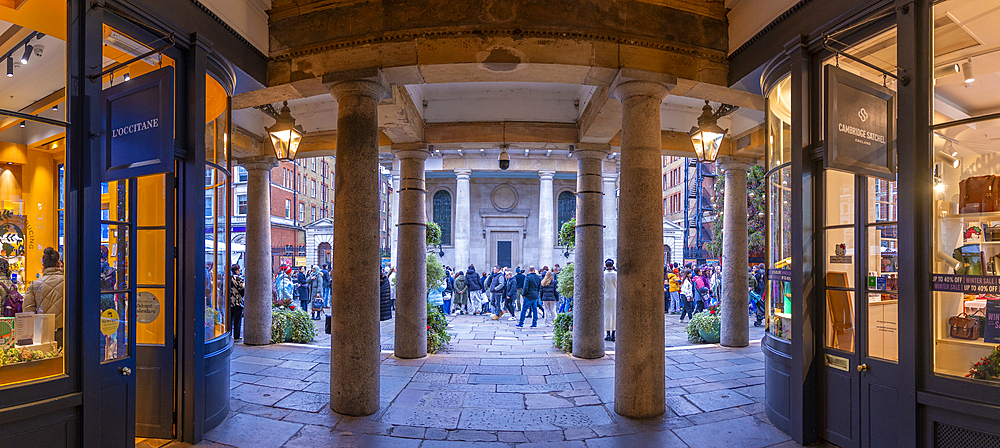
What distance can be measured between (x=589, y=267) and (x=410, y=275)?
2996 millimetres

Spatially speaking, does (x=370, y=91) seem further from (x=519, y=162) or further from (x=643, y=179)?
(x=519, y=162)

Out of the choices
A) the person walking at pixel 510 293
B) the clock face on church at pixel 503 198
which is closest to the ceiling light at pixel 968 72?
the person walking at pixel 510 293

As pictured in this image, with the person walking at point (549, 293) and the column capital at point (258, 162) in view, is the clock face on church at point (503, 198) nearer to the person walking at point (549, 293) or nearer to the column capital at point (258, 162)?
the person walking at point (549, 293)

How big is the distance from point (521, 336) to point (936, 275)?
8414 millimetres

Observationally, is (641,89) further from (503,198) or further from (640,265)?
(503,198)

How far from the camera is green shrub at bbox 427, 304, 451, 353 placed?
876 cm

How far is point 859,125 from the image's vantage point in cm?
369

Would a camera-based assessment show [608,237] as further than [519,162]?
No

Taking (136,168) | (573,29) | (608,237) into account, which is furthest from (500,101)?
(608,237)

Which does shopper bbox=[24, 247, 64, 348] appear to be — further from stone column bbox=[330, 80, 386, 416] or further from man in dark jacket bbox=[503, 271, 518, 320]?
man in dark jacket bbox=[503, 271, 518, 320]

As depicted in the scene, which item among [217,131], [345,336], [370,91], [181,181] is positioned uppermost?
[370,91]

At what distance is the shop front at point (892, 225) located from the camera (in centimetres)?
338

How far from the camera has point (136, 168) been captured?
11.7ft

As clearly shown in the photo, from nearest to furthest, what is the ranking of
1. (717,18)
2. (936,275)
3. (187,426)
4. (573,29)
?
(936,275)
(187,426)
(573,29)
(717,18)
